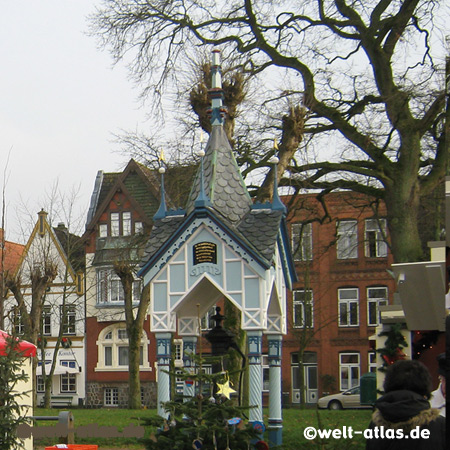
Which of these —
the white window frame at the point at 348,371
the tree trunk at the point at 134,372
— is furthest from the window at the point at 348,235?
the tree trunk at the point at 134,372

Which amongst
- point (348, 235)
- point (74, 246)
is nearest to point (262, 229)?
point (348, 235)

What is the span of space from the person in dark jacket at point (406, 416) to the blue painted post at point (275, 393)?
678cm

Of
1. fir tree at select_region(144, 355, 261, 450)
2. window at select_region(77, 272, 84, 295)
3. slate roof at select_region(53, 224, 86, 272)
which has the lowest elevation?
fir tree at select_region(144, 355, 261, 450)

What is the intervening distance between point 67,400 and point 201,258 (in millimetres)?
29983

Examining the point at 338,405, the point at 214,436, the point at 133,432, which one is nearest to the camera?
the point at 214,436

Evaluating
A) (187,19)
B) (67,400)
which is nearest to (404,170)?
(187,19)

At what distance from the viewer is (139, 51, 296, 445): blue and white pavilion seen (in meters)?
10.8

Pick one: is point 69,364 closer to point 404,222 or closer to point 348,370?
point 348,370

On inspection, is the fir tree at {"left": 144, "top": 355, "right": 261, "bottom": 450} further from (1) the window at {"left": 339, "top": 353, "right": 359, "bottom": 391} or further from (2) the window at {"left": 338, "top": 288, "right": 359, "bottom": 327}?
(2) the window at {"left": 338, "top": 288, "right": 359, "bottom": 327}

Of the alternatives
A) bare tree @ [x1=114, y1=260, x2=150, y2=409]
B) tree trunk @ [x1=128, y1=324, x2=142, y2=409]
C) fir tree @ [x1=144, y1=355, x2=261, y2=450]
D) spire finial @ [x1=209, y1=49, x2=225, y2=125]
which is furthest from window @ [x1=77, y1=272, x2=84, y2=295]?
fir tree @ [x1=144, y1=355, x2=261, y2=450]

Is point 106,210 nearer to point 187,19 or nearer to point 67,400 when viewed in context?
point 67,400

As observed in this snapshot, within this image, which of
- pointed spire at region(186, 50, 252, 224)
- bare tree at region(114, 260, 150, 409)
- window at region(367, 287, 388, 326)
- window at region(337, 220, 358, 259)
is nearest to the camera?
pointed spire at region(186, 50, 252, 224)

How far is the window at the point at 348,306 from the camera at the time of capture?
37.4 m

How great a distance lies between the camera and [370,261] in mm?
37156
